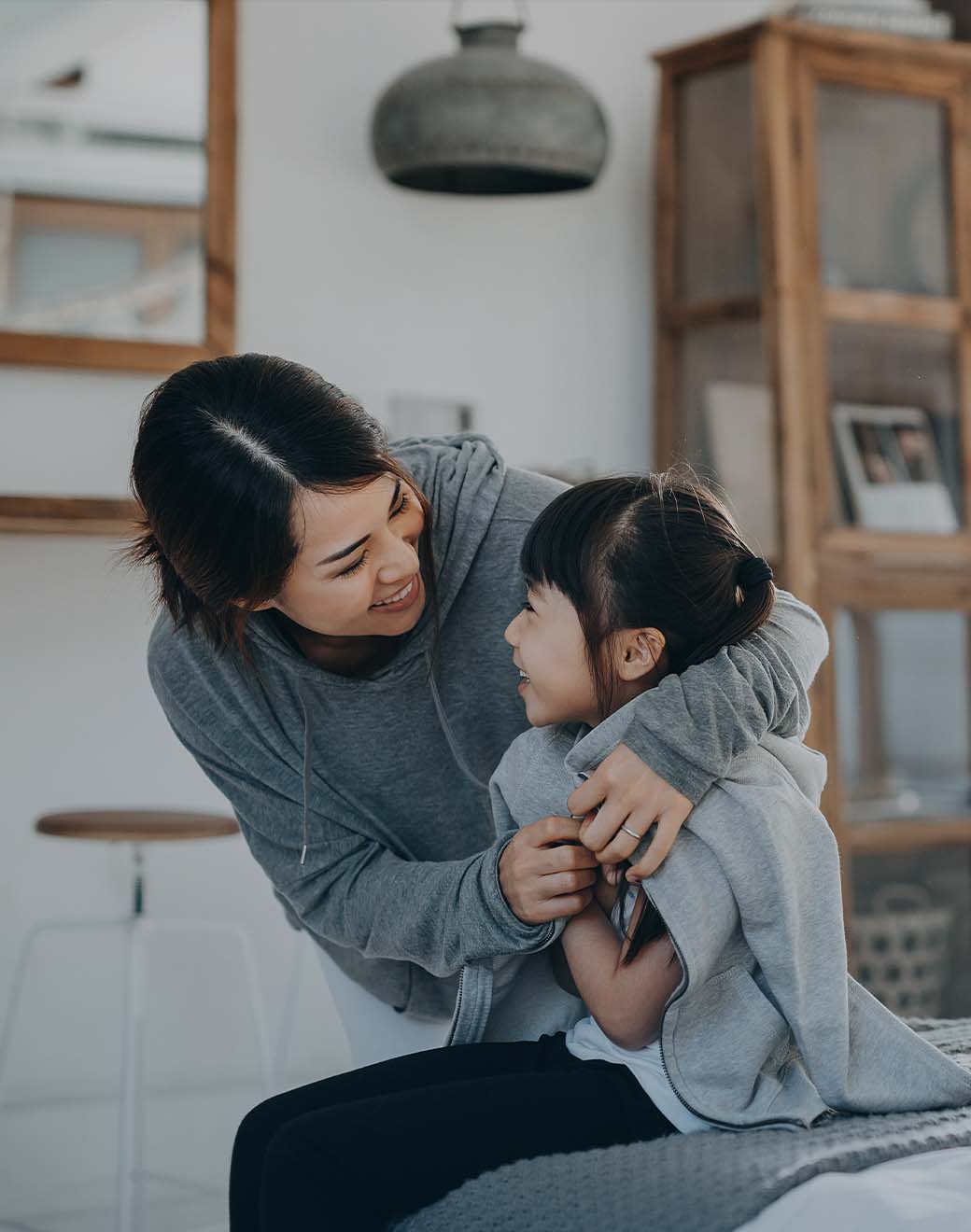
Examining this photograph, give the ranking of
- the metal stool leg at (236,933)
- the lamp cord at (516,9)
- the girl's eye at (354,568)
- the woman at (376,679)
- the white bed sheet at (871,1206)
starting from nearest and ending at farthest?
the white bed sheet at (871,1206), the woman at (376,679), the girl's eye at (354,568), the metal stool leg at (236,933), the lamp cord at (516,9)

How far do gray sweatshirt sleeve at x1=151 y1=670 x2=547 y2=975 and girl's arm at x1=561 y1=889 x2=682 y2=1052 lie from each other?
5 centimetres

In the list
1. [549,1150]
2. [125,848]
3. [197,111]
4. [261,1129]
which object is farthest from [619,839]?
[197,111]

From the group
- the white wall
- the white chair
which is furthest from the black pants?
the white wall

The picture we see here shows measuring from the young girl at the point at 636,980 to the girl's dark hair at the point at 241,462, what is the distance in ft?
0.61

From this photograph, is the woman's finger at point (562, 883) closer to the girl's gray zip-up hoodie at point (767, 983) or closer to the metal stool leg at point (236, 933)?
the girl's gray zip-up hoodie at point (767, 983)

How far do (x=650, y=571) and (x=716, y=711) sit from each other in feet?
0.43

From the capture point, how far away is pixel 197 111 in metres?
2.54

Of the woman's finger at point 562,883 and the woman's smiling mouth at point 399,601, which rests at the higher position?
the woman's smiling mouth at point 399,601

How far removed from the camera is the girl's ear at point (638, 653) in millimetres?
1185

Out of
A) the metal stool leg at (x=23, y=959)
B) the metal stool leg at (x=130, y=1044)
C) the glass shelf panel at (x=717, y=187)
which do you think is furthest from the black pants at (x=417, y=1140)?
the glass shelf panel at (x=717, y=187)

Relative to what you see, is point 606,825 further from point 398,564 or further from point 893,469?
point 893,469

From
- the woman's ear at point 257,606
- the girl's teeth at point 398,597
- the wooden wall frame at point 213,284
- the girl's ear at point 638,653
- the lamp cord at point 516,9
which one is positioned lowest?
the girl's ear at point 638,653

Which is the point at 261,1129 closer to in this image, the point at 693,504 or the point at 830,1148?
the point at 830,1148

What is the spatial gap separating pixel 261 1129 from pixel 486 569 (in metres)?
0.58
